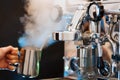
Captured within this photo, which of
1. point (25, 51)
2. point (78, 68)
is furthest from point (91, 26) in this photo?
point (25, 51)

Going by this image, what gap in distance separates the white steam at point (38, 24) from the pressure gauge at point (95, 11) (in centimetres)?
47

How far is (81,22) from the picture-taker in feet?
2.86

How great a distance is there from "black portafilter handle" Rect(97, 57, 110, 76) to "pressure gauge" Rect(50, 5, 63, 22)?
0.48 meters

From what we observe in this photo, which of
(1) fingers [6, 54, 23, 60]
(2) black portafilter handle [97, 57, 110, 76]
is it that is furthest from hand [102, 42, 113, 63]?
(1) fingers [6, 54, 23, 60]

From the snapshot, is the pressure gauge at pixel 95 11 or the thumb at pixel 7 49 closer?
the pressure gauge at pixel 95 11

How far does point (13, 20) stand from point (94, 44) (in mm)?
502

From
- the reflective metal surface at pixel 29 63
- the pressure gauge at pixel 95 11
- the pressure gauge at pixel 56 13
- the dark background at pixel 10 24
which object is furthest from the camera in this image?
the pressure gauge at pixel 56 13

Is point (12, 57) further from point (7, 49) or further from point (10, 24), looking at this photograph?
point (10, 24)

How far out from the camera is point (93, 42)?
2.85ft

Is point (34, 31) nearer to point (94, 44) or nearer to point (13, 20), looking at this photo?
point (13, 20)

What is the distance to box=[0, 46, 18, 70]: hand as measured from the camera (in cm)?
98

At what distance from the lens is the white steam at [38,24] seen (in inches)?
48.8

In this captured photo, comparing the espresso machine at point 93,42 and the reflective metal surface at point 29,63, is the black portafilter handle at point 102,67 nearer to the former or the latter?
the espresso machine at point 93,42

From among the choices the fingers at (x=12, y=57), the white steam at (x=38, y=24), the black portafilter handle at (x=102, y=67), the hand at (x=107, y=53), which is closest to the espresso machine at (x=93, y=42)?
the black portafilter handle at (x=102, y=67)
